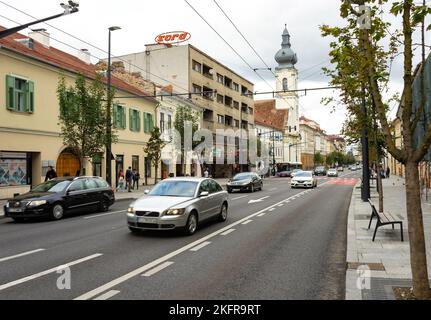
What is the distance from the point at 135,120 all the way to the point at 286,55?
69.2m

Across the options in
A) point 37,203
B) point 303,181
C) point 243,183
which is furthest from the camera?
point 303,181

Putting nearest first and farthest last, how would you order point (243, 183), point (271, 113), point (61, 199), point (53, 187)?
1. point (61, 199)
2. point (53, 187)
3. point (243, 183)
4. point (271, 113)

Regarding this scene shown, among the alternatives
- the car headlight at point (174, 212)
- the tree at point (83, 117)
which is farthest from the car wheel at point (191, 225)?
the tree at point (83, 117)

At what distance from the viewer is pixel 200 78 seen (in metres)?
53.1

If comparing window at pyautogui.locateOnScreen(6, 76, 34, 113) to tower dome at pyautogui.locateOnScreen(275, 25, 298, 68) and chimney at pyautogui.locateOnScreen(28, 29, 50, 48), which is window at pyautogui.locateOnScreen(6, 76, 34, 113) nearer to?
chimney at pyautogui.locateOnScreen(28, 29, 50, 48)

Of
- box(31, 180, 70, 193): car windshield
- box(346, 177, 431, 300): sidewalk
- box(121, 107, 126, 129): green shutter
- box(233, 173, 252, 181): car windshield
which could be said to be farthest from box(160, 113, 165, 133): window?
box(346, 177, 431, 300): sidewalk

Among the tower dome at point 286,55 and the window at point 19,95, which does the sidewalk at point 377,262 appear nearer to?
the window at point 19,95

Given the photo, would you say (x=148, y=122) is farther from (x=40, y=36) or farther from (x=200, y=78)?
(x=200, y=78)

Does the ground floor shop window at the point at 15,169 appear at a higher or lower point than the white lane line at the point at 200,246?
higher

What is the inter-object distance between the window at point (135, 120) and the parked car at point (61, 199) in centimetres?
1823

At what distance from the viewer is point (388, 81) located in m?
11.4

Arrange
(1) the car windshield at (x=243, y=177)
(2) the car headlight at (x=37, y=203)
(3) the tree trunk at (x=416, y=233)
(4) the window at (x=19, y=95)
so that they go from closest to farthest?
(3) the tree trunk at (x=416, y=233) < (2) the car headlight at (x=37, y=203) < (4) the window at (x=19, y=95) < (1) the car windshield at (x=243, y=177)

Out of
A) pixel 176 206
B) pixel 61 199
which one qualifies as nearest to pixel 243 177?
pixel 61 199

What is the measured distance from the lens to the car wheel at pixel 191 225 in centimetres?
1034
